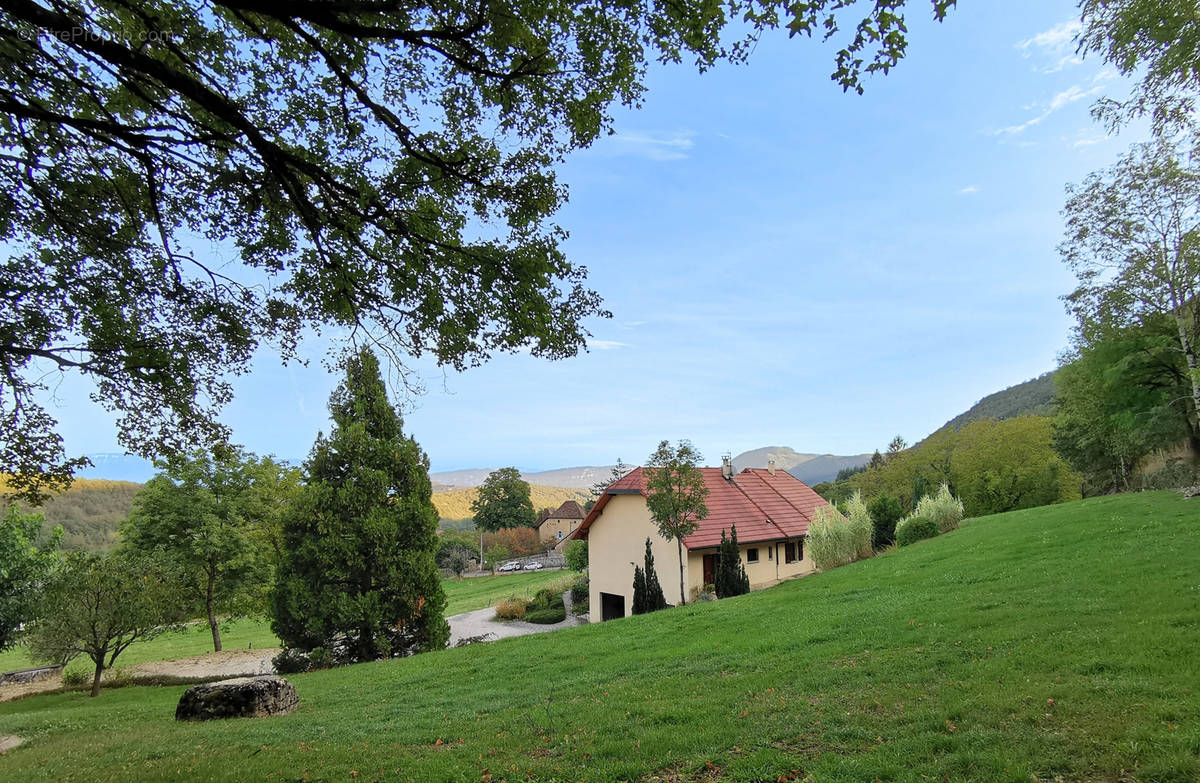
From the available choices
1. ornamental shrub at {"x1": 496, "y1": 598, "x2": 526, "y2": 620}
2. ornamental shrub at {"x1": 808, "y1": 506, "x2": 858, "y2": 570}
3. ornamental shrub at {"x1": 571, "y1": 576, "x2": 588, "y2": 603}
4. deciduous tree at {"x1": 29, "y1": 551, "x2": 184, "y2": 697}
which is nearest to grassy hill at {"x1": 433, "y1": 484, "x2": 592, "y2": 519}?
ornamental shrub at {"x1": 571, "y1": 576, "x2": 588, "y2": 603}

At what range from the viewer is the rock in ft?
30.1

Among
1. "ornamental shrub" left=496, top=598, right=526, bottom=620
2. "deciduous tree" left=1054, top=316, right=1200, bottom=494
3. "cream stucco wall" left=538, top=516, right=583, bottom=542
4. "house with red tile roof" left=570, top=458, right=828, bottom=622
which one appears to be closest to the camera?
"deciduous tree" left=1054, top=316, right=1200, bottom=494

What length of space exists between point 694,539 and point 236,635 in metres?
31.7

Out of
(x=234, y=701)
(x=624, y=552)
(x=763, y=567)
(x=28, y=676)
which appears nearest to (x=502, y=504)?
(x=624, y=552)

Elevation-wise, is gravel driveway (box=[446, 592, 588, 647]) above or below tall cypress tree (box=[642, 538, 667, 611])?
below

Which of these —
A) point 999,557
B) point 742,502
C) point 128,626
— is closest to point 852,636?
point 999,557

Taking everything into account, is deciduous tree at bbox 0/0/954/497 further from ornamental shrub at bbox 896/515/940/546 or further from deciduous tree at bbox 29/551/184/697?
ornamental shrub at bbox 896/515/940/546

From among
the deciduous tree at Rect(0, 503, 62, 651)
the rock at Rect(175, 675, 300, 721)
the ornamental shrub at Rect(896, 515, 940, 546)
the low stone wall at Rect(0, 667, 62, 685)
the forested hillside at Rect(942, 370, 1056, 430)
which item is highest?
the forested hillside at Rect(942, 370, 1056, 430)

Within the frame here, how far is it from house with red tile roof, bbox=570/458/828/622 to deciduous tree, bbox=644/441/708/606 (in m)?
3.35

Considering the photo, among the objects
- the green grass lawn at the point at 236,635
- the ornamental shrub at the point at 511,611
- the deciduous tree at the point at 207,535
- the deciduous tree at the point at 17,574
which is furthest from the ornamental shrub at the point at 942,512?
the deciduous tree at the point at 17,574

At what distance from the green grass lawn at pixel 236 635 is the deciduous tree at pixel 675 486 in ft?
34.1

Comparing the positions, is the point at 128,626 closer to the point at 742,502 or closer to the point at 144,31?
the point at 144,31

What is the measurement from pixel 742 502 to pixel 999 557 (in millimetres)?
15161

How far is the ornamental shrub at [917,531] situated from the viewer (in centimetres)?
2192
